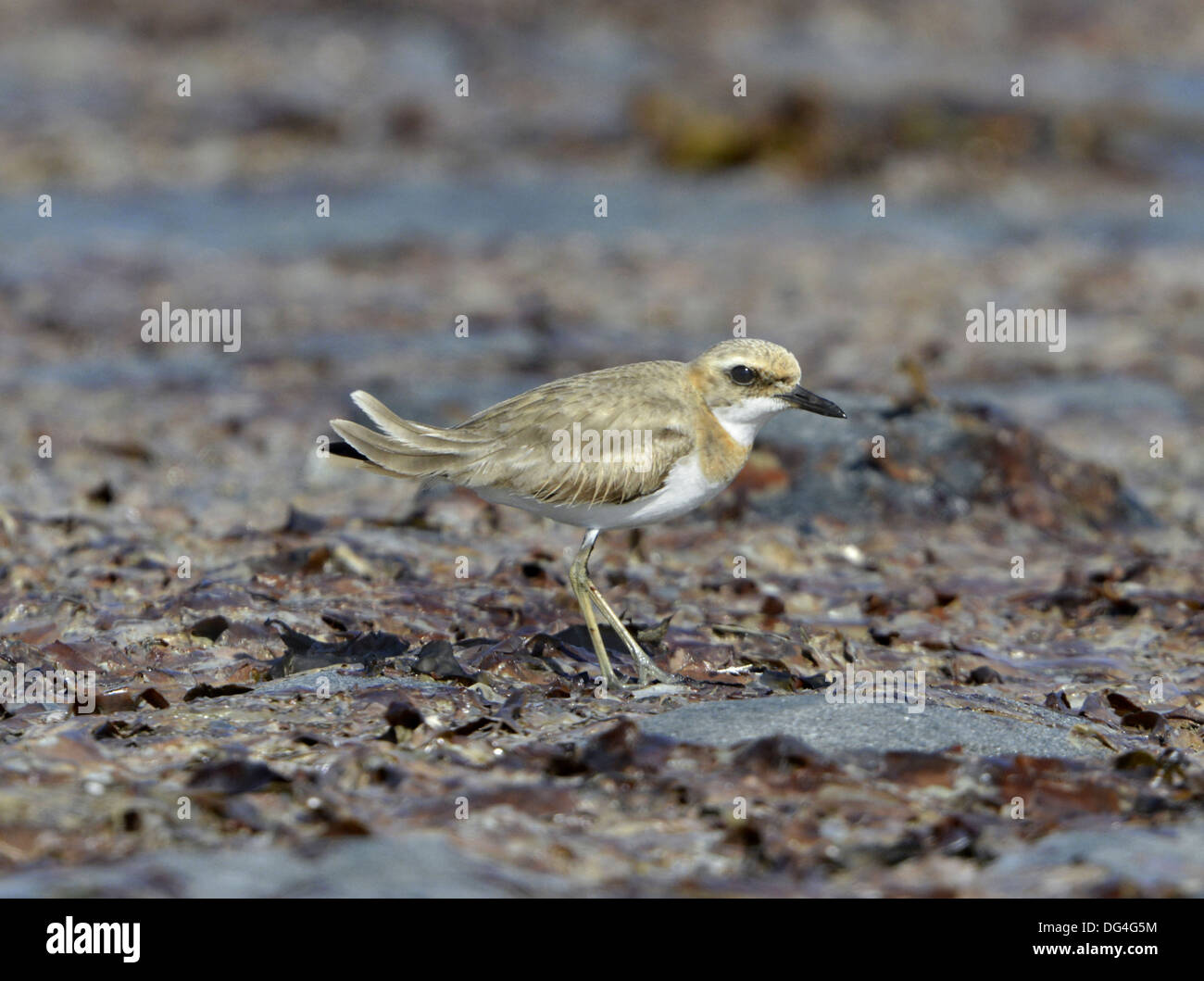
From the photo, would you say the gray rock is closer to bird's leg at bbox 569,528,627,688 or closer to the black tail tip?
bird's leg at bbox 569,528,627,688

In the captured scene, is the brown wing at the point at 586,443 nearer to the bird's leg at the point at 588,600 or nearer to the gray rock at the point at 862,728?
the bird's leg at the point at 588,600

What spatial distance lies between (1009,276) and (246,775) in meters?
15.6

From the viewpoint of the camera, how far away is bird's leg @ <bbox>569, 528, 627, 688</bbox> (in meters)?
6.77

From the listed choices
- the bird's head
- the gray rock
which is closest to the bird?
the bird's head

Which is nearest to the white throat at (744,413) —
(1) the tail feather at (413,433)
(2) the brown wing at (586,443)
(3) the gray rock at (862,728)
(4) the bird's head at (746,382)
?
(4) the bird's head at (746,382)

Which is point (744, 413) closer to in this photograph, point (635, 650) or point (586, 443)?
point (586, 443)

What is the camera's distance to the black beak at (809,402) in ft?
22.8

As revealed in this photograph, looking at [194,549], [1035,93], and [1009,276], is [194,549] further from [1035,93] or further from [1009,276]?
[1035,93]

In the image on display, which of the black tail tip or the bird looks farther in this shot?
the black tail tip

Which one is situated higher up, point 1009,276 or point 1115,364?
point 1009,276

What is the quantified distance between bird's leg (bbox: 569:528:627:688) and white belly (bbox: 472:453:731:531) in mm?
240

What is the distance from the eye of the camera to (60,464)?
11.9 m

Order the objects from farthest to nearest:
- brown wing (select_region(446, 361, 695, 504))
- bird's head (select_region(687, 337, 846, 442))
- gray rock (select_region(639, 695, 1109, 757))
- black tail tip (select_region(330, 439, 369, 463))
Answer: bird's head (select_region(687, 337, 846, 442)), black tail tip (select_region(330, 439, 369, 463)), brown wing (select_region(446, 361, 695, 504)), gray rock (select_region(639, 695, 1109, 757))

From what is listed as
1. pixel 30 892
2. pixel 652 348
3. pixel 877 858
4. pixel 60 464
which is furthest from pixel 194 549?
pixel 652 348
